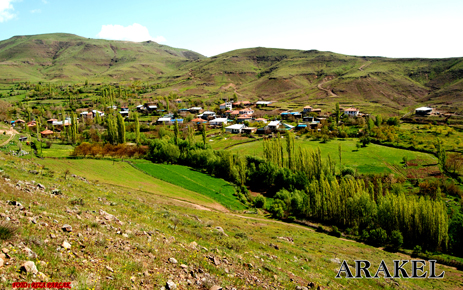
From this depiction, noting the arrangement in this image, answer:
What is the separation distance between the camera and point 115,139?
288 feet

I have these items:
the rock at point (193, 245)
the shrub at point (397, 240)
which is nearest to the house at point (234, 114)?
the shrub at point (397, 240)

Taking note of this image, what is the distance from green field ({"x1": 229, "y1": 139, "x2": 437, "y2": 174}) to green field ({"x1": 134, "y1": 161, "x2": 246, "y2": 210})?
2021cm

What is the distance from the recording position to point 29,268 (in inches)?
318

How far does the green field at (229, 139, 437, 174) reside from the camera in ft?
232

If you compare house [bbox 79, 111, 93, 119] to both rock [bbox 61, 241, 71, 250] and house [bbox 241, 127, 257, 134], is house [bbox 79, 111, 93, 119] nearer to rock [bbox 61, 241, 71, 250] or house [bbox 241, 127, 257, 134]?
house [bbox 241, 127, 257, 134]

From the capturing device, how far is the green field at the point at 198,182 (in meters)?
53.3

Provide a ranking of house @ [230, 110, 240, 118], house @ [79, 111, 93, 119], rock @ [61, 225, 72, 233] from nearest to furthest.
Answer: rock @ [61, 225, 72, 233] → house @ [79, 111, 93, 119] → house @ [230, 110, 240, 118]

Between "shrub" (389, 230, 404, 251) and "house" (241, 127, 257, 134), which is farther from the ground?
"house" (241, 127, 257, 134)

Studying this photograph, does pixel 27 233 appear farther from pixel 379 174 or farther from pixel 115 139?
pixel 115 139

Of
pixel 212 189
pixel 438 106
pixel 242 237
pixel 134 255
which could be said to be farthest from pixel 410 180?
pixel 438 106

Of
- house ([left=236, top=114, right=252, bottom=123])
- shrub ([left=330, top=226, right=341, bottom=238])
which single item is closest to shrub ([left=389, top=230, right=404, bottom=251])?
shrub ([left=330, top=226, right=341, bottom=238])

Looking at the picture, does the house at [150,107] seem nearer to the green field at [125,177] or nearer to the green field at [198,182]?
the green field at [198,182]

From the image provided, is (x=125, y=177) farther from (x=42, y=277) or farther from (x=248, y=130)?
(x=248, y=130)

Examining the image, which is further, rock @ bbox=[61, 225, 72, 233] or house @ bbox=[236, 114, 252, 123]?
house @ bbox=[236, 114, 252, 123]
